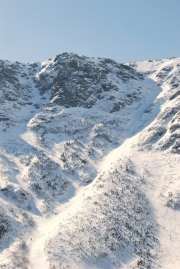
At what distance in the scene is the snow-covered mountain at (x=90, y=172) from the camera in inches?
860

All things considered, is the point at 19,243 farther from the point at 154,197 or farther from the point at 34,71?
the point at 34,71

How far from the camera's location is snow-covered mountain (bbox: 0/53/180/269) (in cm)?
2184

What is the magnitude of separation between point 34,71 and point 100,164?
210ft

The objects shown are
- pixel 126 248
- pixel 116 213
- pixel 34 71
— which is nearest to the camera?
pixel 126 248

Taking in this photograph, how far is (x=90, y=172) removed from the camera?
37.2 m

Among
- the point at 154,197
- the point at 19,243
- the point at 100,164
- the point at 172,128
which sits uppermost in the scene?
the point at 172,128

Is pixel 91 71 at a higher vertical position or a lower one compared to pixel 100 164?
higher

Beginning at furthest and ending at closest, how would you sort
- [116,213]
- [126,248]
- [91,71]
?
1. [91,71]
2. [116,213]
3. [126,248]

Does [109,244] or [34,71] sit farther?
[34,71]

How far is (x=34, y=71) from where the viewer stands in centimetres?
9219

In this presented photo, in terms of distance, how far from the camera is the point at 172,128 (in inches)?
1604

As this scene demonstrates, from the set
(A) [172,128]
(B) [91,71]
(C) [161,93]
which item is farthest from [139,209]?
(B) [91,71]

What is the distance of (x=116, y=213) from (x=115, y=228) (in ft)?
7.18

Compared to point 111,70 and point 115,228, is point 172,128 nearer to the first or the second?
point 115,228
